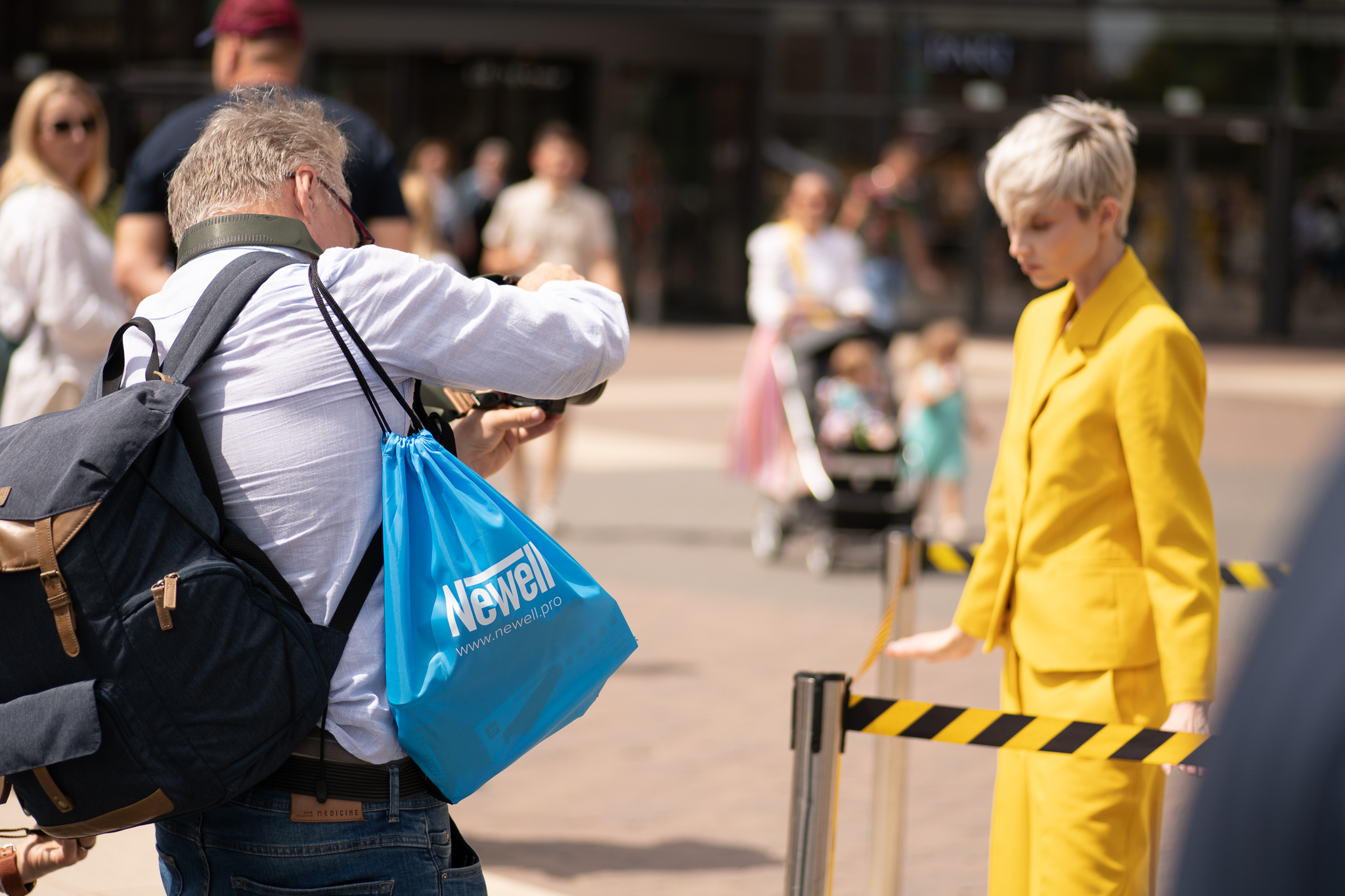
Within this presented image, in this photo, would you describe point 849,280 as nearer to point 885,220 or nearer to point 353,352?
point 885,220

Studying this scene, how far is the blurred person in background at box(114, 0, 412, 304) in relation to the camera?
4262 millimetres

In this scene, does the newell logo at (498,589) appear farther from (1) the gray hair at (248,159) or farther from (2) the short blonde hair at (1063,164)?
(2) the short blonde hair at (1063,164)

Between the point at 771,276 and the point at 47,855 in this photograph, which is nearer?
the point at 47,855

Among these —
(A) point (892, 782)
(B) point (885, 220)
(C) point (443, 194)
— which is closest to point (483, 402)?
(A) point (892, 782)

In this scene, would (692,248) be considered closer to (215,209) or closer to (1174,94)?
(1174,94)

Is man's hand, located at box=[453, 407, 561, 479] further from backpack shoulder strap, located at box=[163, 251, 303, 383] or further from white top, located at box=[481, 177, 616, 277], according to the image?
white top, located at box=[481, 177, 616, 277]

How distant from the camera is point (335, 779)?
2.10 metres

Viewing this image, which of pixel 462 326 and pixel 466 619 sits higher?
pixel 462 326

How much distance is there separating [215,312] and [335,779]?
652 millimetres

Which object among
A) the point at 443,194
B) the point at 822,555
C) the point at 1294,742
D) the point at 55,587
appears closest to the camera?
the point at 1294,742

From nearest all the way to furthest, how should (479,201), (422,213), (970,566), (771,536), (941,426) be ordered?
(970,566) < (422,213) < (771,536) < (941,426) < (479,201)

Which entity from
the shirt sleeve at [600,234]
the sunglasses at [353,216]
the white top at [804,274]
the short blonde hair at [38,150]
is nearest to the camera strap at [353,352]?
the sunglasses at [353,216]

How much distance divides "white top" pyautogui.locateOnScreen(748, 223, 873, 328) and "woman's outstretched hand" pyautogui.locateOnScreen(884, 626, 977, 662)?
6.24m

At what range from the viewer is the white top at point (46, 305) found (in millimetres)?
4523
